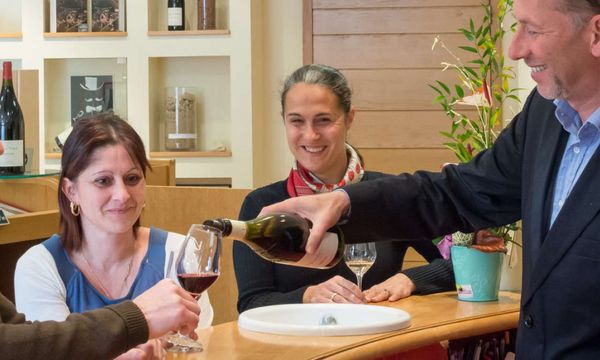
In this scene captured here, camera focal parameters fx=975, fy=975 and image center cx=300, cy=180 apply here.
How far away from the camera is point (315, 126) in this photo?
2822mm

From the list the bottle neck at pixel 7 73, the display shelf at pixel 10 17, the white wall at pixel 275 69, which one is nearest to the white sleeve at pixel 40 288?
the bottle neck at pixel 7 73

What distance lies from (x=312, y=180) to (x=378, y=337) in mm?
1028

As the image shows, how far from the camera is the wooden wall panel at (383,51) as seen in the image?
16.5 feet

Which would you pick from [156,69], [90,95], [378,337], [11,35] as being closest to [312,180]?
[378,337]

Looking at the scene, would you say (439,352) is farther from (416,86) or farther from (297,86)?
(416,86)

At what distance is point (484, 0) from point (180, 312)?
3715mm

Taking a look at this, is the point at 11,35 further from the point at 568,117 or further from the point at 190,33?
the point at 568,117

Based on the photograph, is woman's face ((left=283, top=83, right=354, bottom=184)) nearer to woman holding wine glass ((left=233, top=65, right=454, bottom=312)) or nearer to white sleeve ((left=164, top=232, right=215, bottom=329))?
woman holding wine glass ((left=233, top=65, right=454, bottom=312))

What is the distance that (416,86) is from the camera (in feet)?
16.6

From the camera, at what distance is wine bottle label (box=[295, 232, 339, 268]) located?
176 cm

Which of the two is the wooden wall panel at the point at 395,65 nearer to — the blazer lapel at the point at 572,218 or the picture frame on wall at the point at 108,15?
the picture frame on wall at the point at 108,15

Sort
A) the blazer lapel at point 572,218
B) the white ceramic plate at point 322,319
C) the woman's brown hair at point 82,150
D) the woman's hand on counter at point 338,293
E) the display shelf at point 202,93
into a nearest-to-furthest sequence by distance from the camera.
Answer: the blazer lapel at point 572,218, the white ceramic plate at point 322,319, the woman's hand on counter at point 338,293, the woman's brown hair at point 82,150, the display shelf at point 202,93

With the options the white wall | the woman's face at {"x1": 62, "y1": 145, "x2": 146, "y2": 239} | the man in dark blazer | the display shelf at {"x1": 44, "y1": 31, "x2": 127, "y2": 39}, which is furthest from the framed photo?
the man in dark blazer

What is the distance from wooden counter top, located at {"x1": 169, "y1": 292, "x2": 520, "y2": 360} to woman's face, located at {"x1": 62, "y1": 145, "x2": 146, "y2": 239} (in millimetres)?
664
